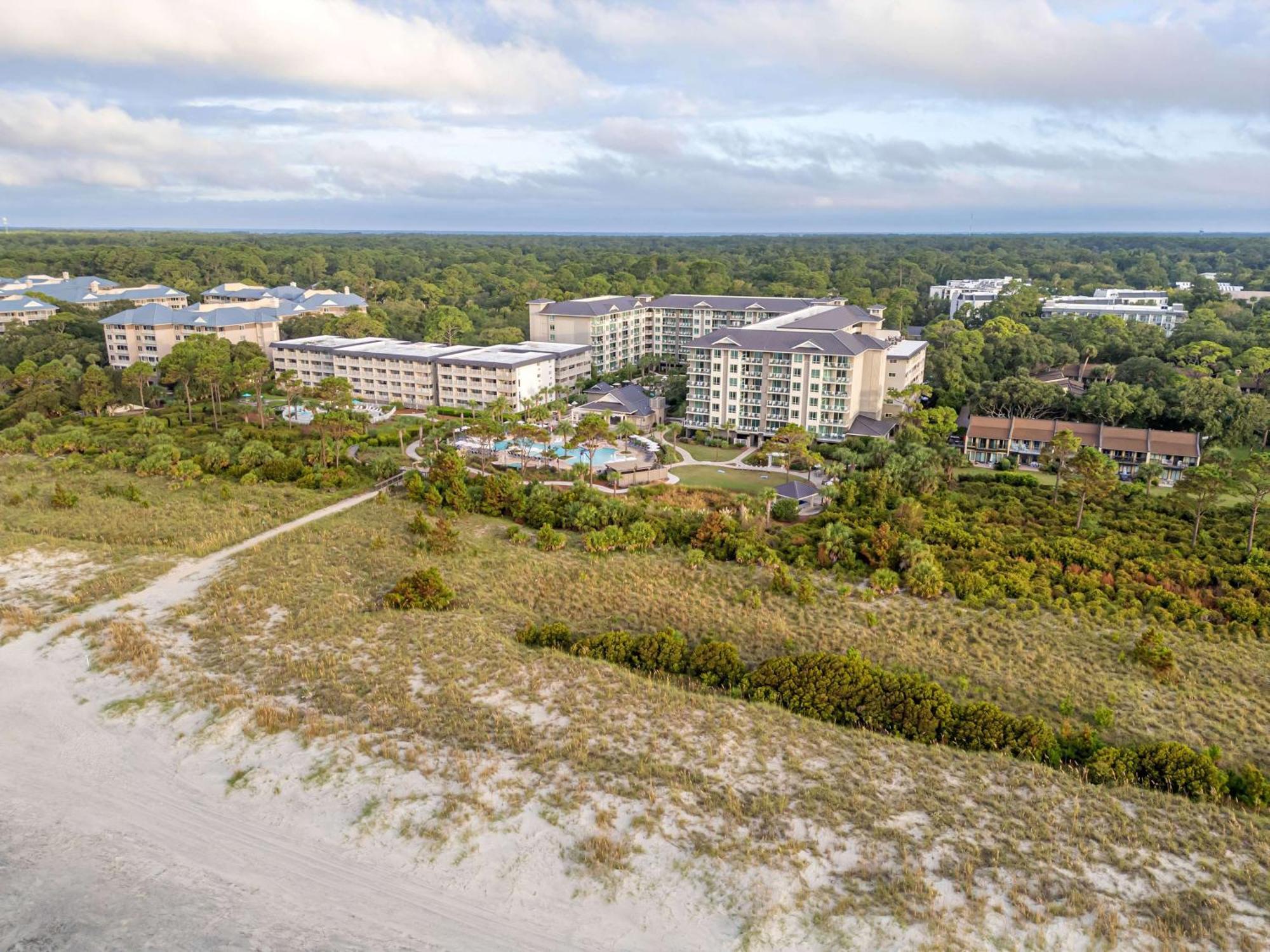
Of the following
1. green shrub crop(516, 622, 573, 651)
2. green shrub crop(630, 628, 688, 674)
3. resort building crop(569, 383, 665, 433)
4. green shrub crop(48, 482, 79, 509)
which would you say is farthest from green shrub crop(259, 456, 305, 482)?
green shrub crop(630, 628, 688, 674)

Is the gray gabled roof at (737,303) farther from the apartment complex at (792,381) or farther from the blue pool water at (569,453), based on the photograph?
the blue pool water at (569,453)

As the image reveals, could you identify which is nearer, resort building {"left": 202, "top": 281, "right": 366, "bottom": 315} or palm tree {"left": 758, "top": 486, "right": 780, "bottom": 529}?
palm tree {"left": 758, "top": 486, "right": 780, "bottom": 529}

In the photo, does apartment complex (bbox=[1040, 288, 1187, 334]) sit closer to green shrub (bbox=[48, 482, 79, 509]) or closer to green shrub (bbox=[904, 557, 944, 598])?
green shrub (bbox=[904, 557, 944, 598])

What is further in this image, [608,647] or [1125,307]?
[1125,307]

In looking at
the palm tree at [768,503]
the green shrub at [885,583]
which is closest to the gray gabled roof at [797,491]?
the palm tree at [768,503]

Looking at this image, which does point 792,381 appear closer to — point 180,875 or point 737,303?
point 737,303

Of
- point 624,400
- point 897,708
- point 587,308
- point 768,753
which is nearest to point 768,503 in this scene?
point 897,708
